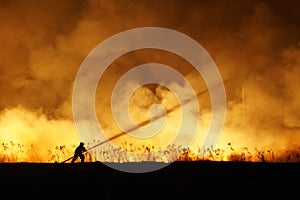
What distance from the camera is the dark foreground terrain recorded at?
19.9m

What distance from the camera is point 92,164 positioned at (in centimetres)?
2273

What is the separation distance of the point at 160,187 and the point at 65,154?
8.24 meters

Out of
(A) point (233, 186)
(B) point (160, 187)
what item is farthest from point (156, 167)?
(A) point (233, 186)

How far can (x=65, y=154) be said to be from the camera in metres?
26.5

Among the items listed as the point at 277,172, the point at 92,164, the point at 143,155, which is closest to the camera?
the point at 277,172

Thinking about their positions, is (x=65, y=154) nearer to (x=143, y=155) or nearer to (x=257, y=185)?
(x=143, y=155)

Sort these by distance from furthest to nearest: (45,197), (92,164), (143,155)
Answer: (143,155)
(92,164)
(45,197)

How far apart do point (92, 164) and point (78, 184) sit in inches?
109

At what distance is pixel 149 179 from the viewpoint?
810 inches

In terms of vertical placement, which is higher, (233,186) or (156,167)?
(156,167)

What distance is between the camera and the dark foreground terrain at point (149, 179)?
782 inches

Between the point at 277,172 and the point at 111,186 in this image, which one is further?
the point at 277,172

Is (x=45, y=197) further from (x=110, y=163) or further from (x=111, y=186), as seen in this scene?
(x=110, y=163)

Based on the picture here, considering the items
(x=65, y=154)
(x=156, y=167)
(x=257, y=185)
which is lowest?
(x=257, y=185)
